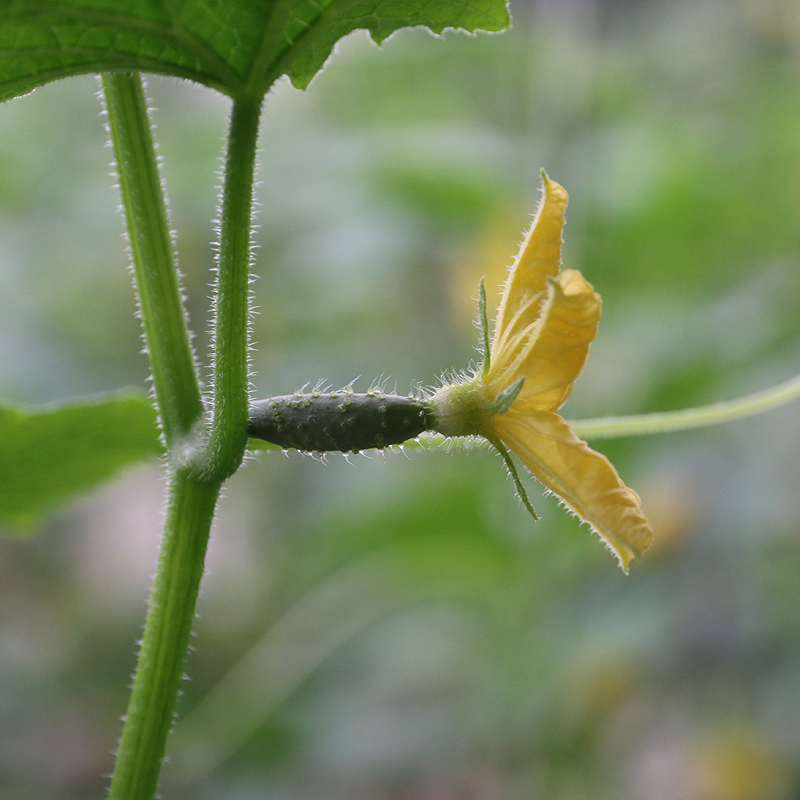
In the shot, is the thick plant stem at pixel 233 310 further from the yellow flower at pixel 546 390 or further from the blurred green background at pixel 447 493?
the blurred green background at pixel 447 493

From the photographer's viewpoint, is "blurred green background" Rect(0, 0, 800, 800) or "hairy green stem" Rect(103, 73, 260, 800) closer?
"hairy green stem" Rect(103, 73, 260, 800)

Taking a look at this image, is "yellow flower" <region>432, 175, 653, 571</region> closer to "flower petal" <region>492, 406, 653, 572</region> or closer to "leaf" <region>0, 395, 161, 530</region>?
"flower petal" <region>492, 406, 653, 572</region>

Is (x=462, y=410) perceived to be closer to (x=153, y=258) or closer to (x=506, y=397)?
(x=506, y=397)

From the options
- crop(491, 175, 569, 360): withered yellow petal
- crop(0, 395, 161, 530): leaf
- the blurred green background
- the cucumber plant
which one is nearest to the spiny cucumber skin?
the cucumber plant

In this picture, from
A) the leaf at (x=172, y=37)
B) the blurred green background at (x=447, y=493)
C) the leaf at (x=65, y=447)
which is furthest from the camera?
the blurred green background at (x=447, y=493)

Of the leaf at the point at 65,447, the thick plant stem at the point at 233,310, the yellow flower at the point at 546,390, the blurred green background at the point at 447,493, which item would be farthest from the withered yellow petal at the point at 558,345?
the blurred green background at the point at 447,493

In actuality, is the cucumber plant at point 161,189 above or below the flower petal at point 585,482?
above

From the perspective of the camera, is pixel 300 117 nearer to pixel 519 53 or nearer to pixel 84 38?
pixel 519 53
